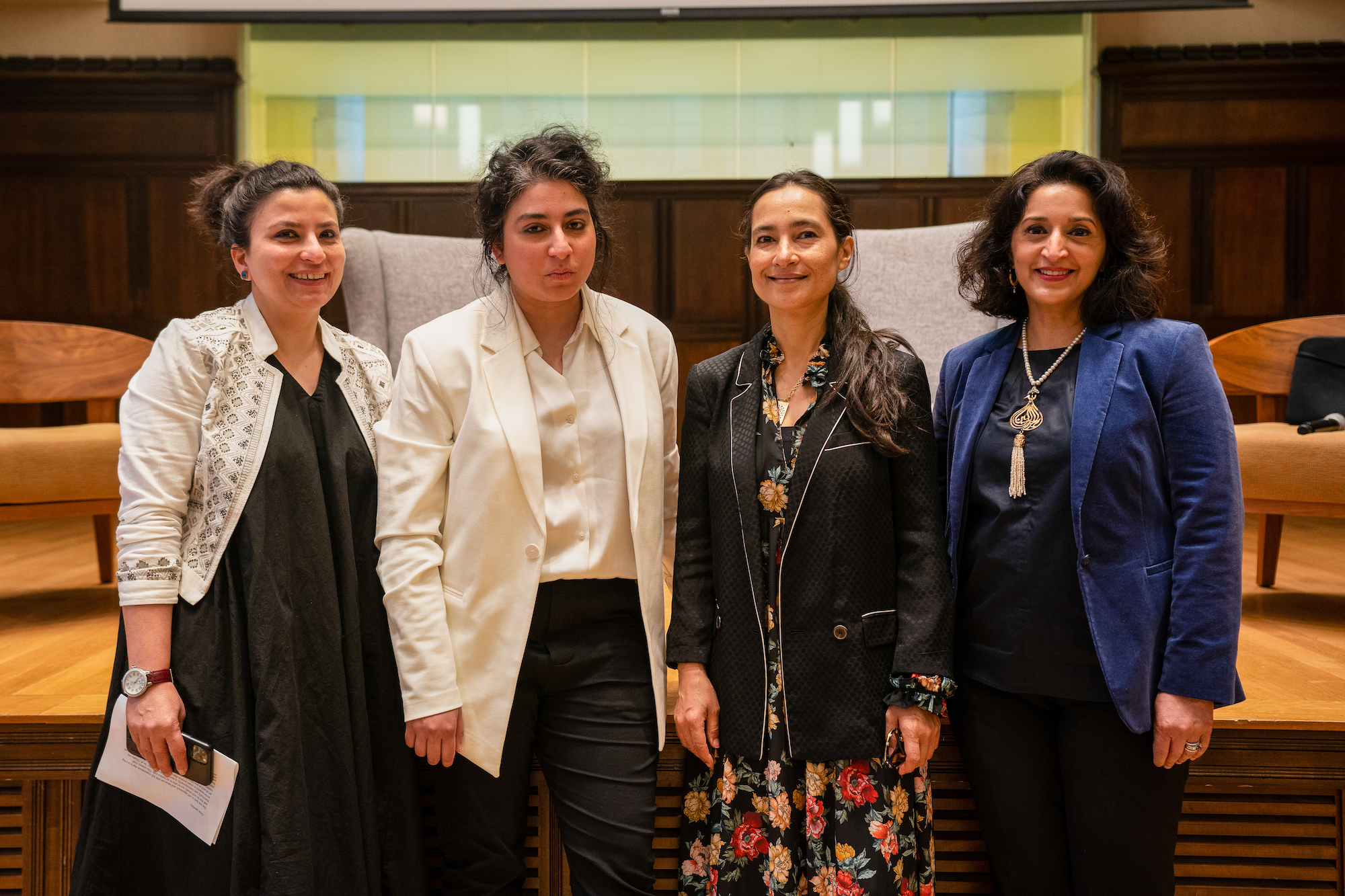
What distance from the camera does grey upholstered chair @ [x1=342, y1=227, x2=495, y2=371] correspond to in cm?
262

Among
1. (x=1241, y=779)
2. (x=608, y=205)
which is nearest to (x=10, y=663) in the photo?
(x=608, y=205)

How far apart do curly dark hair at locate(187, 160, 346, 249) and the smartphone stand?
77 cm

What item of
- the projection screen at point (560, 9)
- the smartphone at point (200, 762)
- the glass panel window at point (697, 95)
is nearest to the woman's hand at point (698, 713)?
the smartphone at point (200, 762)

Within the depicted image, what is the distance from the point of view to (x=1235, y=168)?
5598mm

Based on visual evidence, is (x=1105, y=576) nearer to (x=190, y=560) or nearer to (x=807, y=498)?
(x=807, y=498)

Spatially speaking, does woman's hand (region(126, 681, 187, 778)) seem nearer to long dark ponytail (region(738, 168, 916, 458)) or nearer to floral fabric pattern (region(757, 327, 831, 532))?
floral fabric pattern (region(757, 327, 831, 532))

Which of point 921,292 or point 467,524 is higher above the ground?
point 921,292

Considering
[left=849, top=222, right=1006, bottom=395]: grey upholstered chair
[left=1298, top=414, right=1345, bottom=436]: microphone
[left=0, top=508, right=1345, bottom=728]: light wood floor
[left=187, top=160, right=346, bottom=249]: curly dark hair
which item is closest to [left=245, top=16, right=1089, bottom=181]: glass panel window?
[left=0, top=508, right=1345, bottom=728]: light wood floor

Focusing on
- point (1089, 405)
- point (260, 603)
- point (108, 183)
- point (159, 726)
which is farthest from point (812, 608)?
point (108, 183)

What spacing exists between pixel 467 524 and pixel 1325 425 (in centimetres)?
225

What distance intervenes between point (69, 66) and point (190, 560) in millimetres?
5765

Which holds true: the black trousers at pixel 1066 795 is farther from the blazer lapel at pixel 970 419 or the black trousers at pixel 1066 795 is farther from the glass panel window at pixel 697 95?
the glass panel window at pixel 697 95

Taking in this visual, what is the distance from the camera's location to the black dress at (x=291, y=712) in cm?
137

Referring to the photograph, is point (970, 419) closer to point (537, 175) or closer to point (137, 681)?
point (537, 175)
